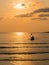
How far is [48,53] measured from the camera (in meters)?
0.94

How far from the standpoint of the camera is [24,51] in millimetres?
975

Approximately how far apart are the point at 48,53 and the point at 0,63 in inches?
10.7

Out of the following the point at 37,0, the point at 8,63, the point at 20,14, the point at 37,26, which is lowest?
the point at 8,63

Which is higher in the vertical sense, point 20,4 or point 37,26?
point 20,4

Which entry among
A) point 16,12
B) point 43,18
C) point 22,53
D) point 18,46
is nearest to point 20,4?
point 16,12

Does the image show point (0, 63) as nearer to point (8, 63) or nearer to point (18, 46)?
point (8, 63)

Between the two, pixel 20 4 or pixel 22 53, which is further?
pixel 20 4

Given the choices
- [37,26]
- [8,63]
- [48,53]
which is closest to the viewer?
A: [8,63]

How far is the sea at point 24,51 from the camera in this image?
2.74ft

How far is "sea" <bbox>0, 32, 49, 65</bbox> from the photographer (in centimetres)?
83

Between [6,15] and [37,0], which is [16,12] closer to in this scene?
→ [6,15]

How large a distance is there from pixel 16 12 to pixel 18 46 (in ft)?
3.31

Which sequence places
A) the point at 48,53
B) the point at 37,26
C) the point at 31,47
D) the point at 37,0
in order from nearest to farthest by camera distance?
1. the point at 48,53
2. the point at 31,47
3. the point at 37,26
4. the point at 37,0

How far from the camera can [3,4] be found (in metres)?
2.05
